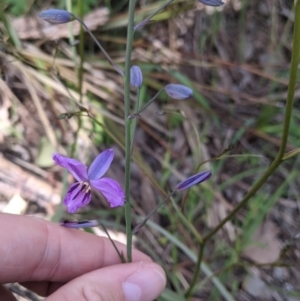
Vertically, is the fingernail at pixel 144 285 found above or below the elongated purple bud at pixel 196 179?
below

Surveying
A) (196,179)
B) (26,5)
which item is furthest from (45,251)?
(26,5)

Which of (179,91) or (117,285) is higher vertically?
(179,91)

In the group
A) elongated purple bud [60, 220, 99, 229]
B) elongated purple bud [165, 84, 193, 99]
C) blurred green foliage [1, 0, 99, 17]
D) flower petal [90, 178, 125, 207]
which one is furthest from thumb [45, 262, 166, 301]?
blurred green foliage [1, 0, 99, 17]

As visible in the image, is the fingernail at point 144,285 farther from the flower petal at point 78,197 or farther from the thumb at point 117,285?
the flower petal at point 78,197

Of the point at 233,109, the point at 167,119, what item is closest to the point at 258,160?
the point at 233,109

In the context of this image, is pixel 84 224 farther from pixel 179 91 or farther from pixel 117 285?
pixel 179 91

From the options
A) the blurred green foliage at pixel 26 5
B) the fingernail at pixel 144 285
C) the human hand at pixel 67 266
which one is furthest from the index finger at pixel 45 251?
the blurred green foliage at pixel 26 5
